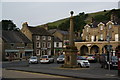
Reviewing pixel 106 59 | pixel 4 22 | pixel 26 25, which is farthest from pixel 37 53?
pixel 106 59

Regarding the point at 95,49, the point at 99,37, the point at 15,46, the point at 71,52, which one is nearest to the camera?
the point at 71,52

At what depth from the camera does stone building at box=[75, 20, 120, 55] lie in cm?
5947

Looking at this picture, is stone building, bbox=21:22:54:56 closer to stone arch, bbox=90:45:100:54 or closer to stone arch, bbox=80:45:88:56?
stone arch, bbox=80:45:88:56

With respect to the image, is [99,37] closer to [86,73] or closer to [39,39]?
[39,39]

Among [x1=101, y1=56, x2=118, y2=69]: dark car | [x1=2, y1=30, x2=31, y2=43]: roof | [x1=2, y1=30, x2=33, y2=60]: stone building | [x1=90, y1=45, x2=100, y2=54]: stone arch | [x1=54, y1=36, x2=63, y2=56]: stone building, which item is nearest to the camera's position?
[x1=101, y1=56, x2=118, y2=69]: dark car

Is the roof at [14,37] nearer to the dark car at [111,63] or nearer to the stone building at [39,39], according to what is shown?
the stone building at [39,39]

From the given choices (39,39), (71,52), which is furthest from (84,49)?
(71,52)

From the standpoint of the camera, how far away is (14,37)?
67188 mm

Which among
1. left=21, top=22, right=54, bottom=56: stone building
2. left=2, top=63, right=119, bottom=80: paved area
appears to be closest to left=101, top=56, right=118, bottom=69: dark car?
left=2, top=63, right=119, bottom=80: paved area

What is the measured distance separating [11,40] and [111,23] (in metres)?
26.5

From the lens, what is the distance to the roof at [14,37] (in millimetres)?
64562

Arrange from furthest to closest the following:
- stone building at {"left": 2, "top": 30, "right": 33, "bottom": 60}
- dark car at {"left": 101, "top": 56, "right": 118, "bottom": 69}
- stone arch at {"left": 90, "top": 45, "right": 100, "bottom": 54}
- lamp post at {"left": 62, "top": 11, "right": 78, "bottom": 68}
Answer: stone building at {"left": 2, "top": 30, "right": 33, "bottom": 60} < stone arch at {"left": 90, "top": 45, "right": 100, "bottom": 54} < dark car at {"left": 101, "top": 56, "right": 118, "bottom": 69} < lamp post at {"left": 62, "top": 11, "right": 78, "bottom": 68}

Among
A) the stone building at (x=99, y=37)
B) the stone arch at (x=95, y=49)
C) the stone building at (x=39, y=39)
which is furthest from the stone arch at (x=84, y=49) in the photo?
the stone building at (x=39, y=39)

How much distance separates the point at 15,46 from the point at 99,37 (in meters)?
22.6
